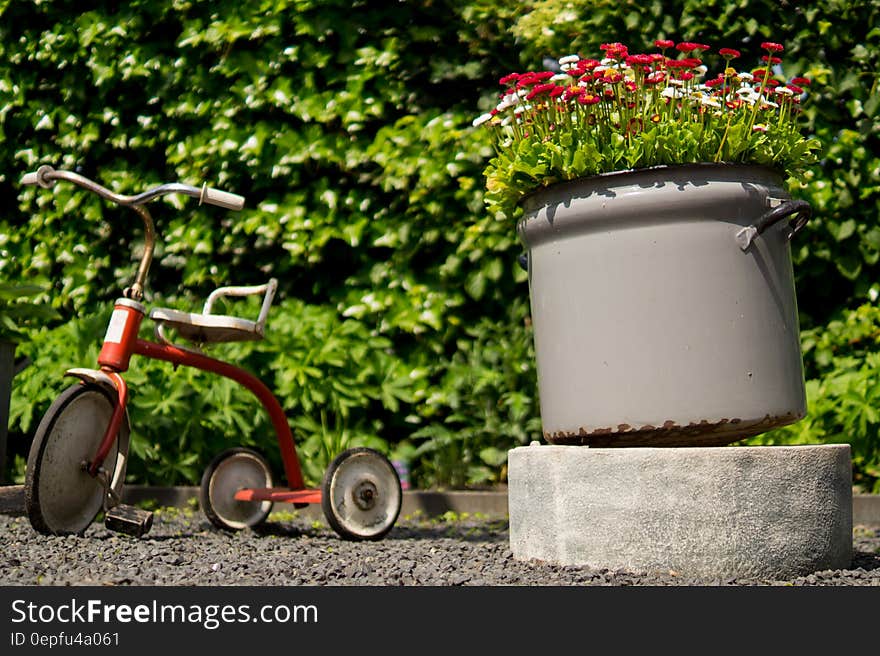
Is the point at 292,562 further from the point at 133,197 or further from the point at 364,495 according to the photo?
the point at 133,197

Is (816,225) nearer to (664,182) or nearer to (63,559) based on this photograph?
(664,182)

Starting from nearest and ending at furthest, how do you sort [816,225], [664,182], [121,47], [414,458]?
[664,182]
[816,225]
[414,458]
[121,47]

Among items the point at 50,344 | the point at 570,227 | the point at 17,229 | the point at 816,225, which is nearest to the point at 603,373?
the point at 570,227

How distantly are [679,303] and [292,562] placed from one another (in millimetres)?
1249

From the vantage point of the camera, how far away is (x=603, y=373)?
2.83m

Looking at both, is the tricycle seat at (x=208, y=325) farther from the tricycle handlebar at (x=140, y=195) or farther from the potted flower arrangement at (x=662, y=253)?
the potted flower arrangement at (x=662, y=253)

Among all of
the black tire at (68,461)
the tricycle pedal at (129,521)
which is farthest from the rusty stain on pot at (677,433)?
the black tire at (68,461)

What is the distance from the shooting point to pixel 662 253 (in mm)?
2781

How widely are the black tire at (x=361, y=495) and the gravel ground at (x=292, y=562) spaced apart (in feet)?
0.21

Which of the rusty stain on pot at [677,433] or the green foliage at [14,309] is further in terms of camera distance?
the green foliage at [14,309]

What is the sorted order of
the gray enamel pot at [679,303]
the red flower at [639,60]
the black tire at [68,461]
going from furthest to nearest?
the black tire at [68,461]
the red flower at [639,60]
the gray enamel pot at [679,303]

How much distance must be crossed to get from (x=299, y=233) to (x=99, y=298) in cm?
115

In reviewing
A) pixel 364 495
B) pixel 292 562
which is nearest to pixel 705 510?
pixel 292 562

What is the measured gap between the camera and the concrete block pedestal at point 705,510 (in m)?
2.62
